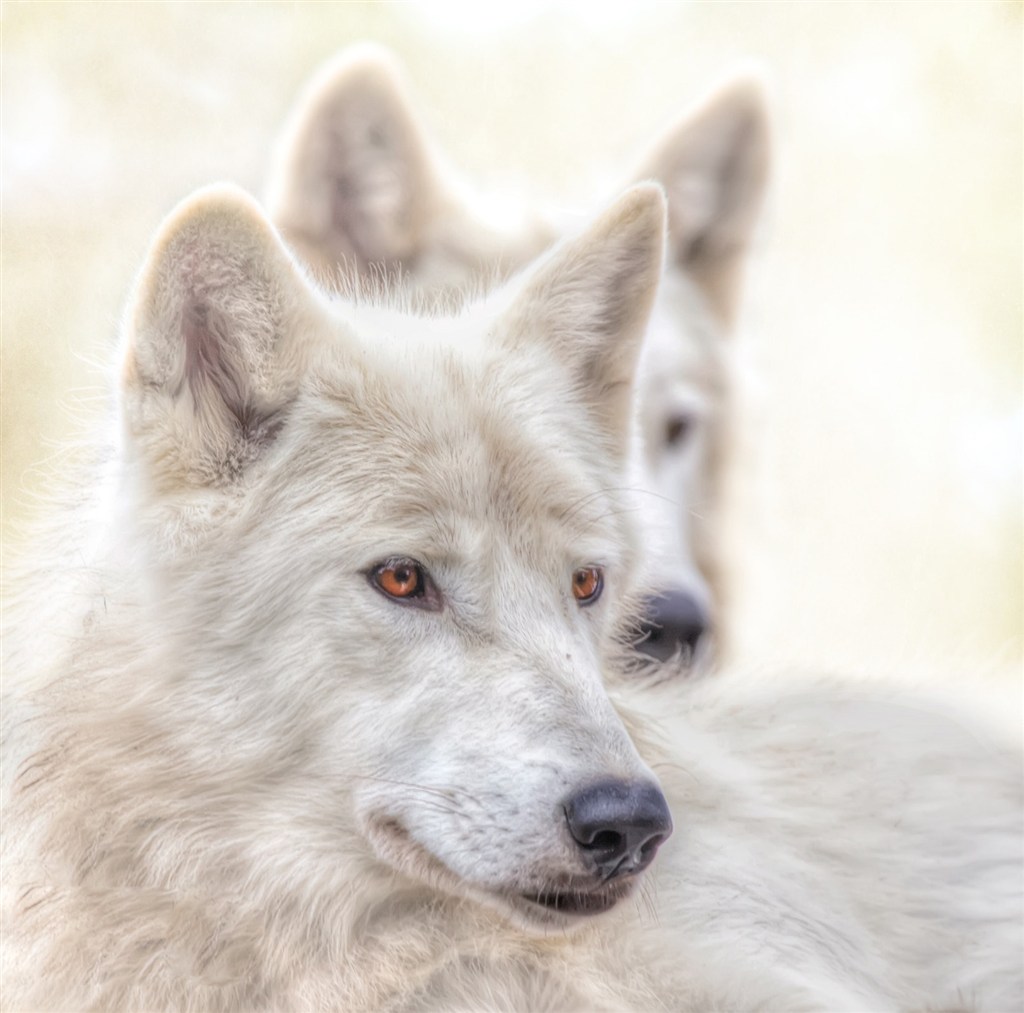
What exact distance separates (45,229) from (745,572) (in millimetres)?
2987

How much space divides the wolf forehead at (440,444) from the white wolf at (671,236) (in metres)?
0.75

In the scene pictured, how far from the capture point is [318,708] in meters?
2.21

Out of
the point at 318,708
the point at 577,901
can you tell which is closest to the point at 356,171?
the point at 318,708

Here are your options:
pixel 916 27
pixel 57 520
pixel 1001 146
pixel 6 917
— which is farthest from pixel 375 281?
pixel 1001 146

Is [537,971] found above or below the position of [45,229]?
below

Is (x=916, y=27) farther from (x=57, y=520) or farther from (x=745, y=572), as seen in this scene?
(x=57, y=520)

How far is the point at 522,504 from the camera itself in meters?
2.36

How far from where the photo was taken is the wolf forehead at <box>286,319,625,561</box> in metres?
2.28

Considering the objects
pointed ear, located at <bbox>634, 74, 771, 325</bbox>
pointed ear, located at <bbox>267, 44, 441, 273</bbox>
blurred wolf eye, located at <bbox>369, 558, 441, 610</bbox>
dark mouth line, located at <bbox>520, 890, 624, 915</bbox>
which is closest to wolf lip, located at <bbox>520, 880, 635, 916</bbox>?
dark mouth line, located at <bbox>520, 890, 624, 915</bbox>

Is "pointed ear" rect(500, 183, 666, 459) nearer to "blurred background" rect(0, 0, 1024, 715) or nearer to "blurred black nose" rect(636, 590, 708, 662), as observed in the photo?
"blurred black nose" rect(636, 590, 708, 662)

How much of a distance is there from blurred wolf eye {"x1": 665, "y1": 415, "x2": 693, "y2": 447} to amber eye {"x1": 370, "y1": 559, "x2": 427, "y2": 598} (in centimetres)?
266

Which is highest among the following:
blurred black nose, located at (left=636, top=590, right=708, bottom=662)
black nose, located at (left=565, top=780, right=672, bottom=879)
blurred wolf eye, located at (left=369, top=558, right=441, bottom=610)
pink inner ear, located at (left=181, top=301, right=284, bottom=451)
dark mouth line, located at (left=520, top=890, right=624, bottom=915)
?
pink inner ear, located at (left=181, top=301, right=284, bottom=451)

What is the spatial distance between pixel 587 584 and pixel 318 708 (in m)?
0.61

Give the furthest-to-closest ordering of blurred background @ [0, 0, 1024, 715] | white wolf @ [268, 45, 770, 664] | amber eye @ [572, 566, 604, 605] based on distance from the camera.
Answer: white wolf @ [268, 45, 770, 664]
blurred background @ [0, 0, 1024, 715]
amber eye @ [572, 566, 604, 605]
